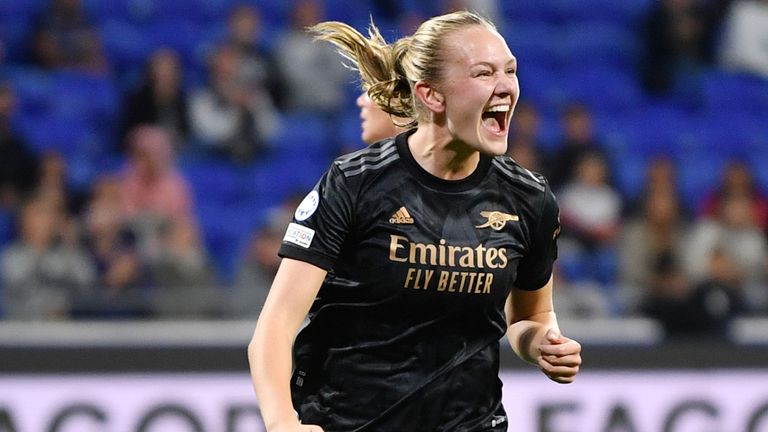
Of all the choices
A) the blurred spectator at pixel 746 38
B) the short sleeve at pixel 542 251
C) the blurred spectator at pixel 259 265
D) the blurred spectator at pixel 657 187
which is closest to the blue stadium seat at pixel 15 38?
the blurred spectator at pixel 259 265

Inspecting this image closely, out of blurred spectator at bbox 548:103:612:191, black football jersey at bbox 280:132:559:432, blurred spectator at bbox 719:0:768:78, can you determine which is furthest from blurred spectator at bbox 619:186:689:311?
black football jersey at bbox 280:132:559:432

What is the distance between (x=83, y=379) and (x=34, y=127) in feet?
10.3

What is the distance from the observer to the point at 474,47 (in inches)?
122

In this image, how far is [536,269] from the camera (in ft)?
10.9

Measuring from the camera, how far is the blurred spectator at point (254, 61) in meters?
8.08

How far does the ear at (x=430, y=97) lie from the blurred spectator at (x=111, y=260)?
317 cm

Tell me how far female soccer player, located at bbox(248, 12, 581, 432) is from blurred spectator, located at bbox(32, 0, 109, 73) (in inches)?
213

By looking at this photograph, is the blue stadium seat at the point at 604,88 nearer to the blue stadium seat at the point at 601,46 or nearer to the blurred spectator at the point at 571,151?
the blue stadium seat at the point at 601,46

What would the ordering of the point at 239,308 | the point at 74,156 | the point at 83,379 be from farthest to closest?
the point at 74,156 → the point at 239,308 → the point at 83,379

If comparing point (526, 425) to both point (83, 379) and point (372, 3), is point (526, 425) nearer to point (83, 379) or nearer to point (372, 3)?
point (83, 379)

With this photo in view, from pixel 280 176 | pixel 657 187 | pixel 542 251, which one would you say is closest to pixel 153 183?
pixel 280 176

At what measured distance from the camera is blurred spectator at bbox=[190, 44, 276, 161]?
7.92m

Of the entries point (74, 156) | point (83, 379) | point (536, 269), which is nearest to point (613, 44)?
point (74, 156)

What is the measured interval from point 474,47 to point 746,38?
692 cm
